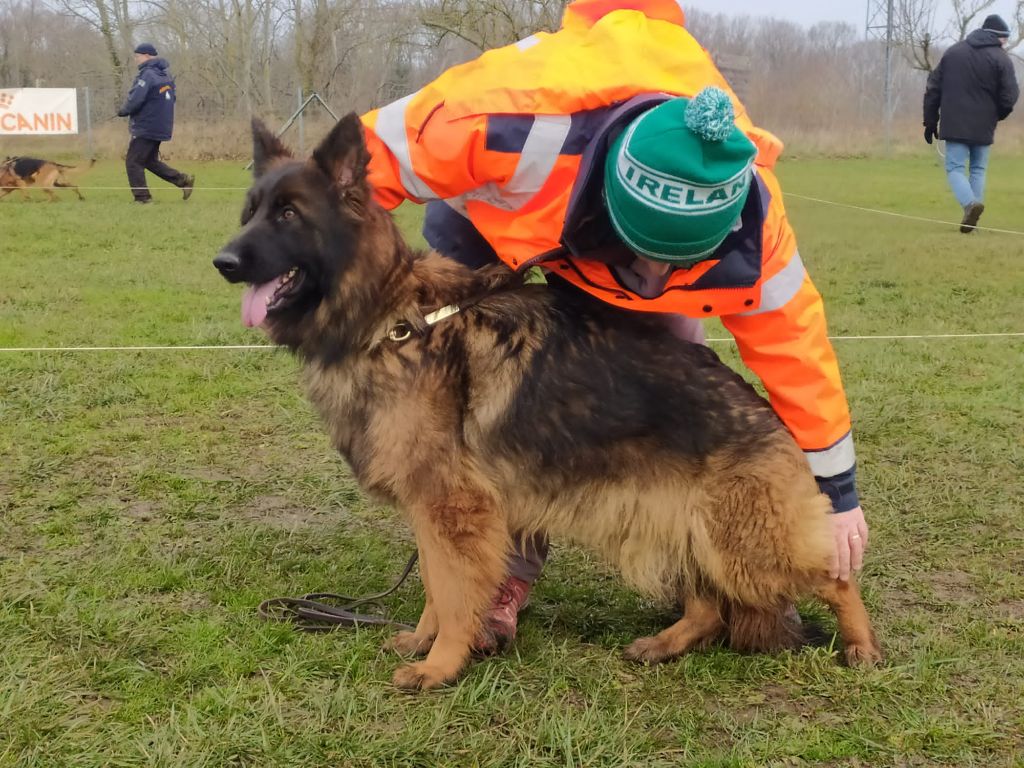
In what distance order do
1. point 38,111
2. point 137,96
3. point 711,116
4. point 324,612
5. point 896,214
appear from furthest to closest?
point 38,111
point 137,96
point 896,214
point 324,612
point 711,116

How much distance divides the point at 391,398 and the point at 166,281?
7.06 m

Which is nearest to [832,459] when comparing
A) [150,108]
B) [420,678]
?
[420,678]

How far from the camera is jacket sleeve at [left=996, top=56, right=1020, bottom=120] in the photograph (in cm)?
1188

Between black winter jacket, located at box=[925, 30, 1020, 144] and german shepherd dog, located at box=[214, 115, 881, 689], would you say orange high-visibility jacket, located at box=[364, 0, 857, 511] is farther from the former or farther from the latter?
black winter jacket, located at box=[925, 30, 1020, 144]

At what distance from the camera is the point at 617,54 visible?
2797mm

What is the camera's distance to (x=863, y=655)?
309 cm

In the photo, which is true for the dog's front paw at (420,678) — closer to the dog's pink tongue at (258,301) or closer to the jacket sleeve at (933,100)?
the dog's pink tongue at (258,301)

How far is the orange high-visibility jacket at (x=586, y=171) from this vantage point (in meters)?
2.75

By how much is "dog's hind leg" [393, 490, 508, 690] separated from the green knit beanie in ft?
3.19

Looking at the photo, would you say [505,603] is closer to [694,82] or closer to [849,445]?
[849,445]

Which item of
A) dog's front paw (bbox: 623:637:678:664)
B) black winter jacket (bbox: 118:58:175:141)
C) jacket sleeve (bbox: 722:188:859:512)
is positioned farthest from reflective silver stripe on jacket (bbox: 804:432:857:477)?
black winter jacket (bbox: 118:58:175:141)

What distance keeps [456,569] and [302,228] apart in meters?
1.14

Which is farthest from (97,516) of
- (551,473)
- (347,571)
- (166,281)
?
(166,281)

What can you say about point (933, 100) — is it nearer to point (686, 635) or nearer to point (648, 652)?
point (686, 635)
